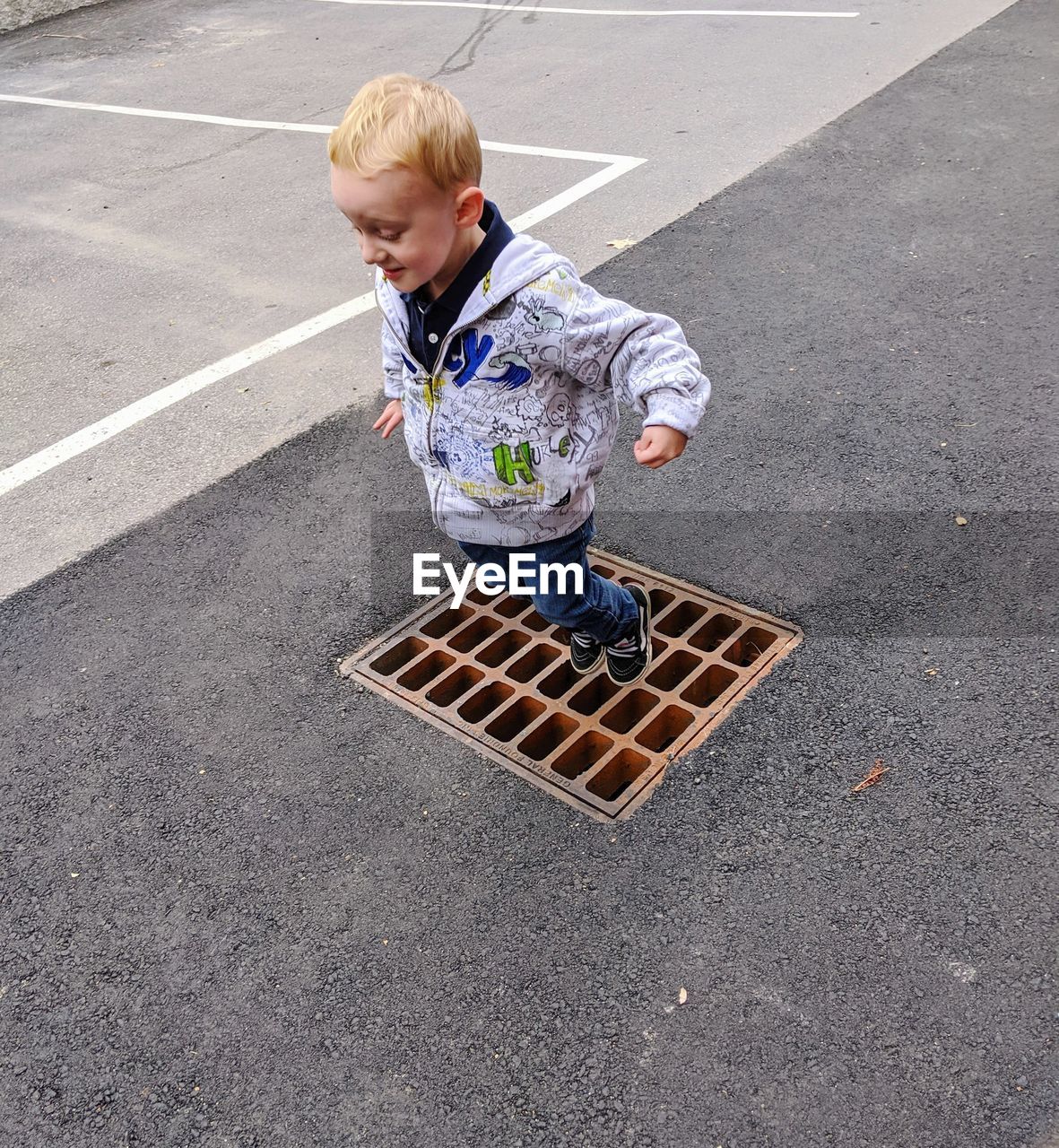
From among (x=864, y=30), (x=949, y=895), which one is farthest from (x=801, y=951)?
(x=864, y=30)

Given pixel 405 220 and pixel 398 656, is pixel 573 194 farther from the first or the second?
pixel 405 220

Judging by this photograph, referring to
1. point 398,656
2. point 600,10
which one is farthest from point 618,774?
point 600,10

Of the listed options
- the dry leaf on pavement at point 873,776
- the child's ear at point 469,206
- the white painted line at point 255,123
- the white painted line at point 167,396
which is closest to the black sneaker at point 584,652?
Result: the dry leaf on pavement at point 873,776

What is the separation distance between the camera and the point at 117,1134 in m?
2.12

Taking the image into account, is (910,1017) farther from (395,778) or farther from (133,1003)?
(133,1003)

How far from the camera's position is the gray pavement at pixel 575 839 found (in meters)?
2.10

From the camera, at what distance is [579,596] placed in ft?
9.07

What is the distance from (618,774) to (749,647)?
0.60 metres

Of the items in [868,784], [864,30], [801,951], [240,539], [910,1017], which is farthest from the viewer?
[864,30]

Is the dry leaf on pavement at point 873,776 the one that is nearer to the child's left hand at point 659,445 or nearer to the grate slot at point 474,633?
the child's left hand at point 659,445

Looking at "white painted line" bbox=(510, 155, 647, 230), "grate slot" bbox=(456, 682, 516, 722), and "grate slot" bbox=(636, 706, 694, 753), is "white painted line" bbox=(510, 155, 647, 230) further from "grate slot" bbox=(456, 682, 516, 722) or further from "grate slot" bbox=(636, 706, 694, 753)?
"grate slot" bbox=(636, 706, 694, 753)

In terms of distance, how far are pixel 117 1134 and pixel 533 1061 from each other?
0.84 meters

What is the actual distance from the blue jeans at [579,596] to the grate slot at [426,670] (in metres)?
0.53

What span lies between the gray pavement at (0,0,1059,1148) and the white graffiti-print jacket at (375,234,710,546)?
0.77 metres
